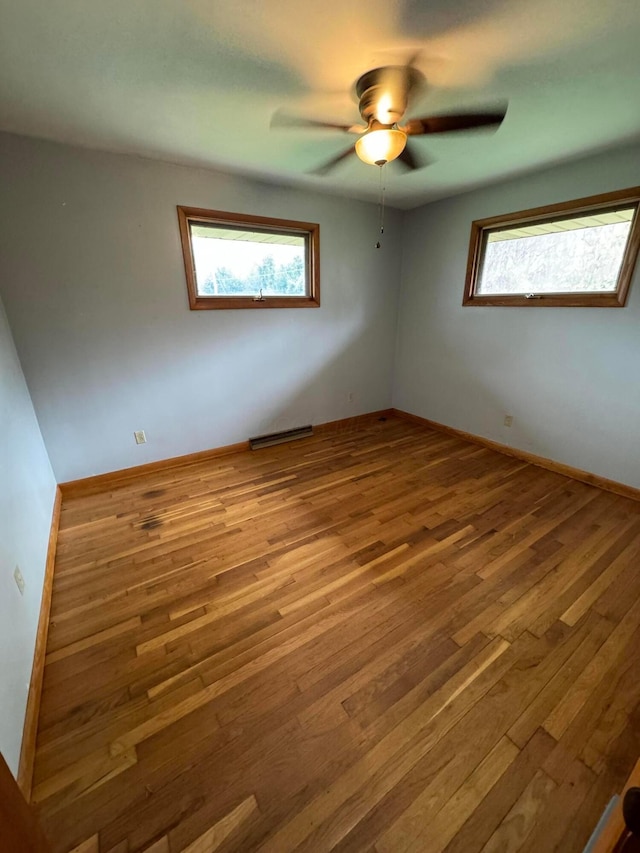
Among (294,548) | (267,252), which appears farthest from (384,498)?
(267,252)

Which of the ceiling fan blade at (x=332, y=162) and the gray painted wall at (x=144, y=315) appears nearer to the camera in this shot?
the ceiling fan blade at (x=332, y=162)

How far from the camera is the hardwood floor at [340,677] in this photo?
0.94 m

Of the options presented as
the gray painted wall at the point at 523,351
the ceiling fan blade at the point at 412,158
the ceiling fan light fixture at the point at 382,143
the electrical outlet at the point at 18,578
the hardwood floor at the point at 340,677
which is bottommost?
the hardwood floor at the point at 340,677

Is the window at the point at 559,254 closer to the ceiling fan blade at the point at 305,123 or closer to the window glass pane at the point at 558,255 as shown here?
the window glass pane at the point at 558,255

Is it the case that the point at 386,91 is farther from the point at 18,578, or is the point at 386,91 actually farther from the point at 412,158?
the point at 18,578

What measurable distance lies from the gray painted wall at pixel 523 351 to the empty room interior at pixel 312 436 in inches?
0.9

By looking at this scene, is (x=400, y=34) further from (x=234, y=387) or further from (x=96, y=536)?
(x=96, y=536)

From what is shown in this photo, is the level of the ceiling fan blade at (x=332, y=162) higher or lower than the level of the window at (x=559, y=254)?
higher

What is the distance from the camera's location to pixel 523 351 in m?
2.96

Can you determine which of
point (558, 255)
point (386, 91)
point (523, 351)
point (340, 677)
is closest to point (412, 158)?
point (386, 91)

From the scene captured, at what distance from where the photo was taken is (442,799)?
0.97 metres

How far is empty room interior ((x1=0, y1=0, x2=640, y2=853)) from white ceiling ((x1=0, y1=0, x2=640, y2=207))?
0.05 feet

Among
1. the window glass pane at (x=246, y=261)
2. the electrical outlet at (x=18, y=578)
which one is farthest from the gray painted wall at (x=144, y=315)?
the electrical outlet at (x=18, y=578)

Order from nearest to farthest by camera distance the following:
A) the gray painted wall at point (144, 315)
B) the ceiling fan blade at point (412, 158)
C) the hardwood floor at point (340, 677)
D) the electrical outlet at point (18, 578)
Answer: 1. the hardwood floor at point (340, 677)
2. the electrical outlet at point (18, 578)
3. the ceiling fan blade at point (412, 158)
4. the gray painted wall at point (144, 315)
